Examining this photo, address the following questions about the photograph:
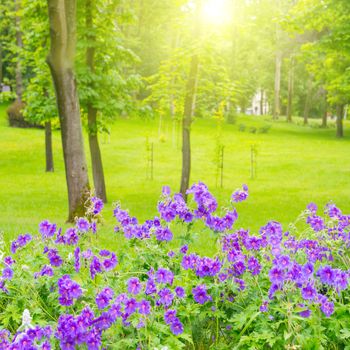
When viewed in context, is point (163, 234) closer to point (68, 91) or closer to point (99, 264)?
point (99, 264)

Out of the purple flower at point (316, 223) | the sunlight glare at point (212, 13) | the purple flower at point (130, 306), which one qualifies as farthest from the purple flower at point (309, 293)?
the sunlight glare at point (212, 13)

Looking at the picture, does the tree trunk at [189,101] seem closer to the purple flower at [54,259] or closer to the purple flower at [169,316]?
the purple flower at [54,259]

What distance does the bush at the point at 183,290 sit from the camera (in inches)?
144

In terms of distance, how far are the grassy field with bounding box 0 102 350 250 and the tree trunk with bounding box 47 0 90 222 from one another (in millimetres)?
1071

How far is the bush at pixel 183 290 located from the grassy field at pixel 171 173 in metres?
5.34

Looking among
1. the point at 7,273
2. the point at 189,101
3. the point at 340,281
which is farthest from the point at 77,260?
the point at 189,101

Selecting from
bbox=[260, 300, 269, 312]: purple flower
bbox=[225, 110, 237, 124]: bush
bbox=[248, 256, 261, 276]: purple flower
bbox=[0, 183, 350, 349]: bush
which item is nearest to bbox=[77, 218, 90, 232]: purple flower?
bbox=[0, 183, 350, 349]: bush

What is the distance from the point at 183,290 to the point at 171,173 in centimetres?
2244

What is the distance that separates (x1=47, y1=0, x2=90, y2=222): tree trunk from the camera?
11.5 metres

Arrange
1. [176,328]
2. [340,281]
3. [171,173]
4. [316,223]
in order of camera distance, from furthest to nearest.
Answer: [171,173] < [316,223] < [340,281] < [176,328]

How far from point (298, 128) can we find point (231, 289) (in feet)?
158

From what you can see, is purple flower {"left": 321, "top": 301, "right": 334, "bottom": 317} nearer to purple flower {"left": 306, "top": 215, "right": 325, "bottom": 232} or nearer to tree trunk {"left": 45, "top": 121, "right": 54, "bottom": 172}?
purple flower {"left": 306, "top": 215, "right": 325, "bottom": 232}

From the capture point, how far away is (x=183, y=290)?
13.3 ft

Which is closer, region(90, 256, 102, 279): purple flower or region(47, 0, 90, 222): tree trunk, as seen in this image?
region(90, 256, 102, 279): purple flower
